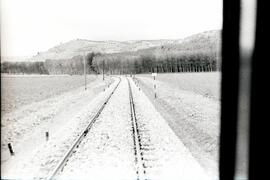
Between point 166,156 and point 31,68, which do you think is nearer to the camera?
point 166,156

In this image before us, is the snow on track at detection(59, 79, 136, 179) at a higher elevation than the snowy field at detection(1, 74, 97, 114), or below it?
below

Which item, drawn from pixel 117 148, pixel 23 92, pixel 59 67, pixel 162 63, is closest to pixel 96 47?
pixel 59 67

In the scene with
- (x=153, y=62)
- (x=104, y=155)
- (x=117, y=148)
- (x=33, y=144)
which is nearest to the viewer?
(x=104, y=155)

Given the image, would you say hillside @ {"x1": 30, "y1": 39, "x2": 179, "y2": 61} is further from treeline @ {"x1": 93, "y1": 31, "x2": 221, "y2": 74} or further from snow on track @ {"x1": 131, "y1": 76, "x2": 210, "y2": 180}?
snow on track @ {"x1": 131, "y1": 76, "x2": 210, "y2": 180}

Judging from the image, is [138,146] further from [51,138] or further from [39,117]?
[39,117]

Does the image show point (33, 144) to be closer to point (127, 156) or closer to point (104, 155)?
point (104, 155)

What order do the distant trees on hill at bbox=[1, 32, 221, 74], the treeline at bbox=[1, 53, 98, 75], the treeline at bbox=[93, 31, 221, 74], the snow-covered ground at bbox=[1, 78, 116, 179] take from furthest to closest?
the treeline at bbox=[1, 53, 98, 75]
the distant trees on hill at bbox=[1, 32, 221, 74]
the treeline at bbox=[93, 31, 221, 74]
the snow-covered ground at bbox=[1, 78, 116, 179]

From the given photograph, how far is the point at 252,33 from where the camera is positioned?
6.36ft

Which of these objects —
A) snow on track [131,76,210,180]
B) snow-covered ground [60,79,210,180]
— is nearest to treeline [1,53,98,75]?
snow-covered ground [60,79,210,180]

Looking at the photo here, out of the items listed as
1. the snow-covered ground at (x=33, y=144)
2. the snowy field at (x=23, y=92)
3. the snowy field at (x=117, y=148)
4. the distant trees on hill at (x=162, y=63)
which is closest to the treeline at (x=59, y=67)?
the distant trees on hill at (x=162, y=63)

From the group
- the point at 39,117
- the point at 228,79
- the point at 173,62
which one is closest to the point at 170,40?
the point at 173,62

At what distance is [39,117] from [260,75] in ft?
39.8

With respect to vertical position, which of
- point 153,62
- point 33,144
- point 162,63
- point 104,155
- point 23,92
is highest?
point 153,62

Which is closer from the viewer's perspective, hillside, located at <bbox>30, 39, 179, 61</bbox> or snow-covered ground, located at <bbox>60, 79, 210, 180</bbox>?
snow-covered ground, located at <bbox>60, 79, 210, 180</bbox>
